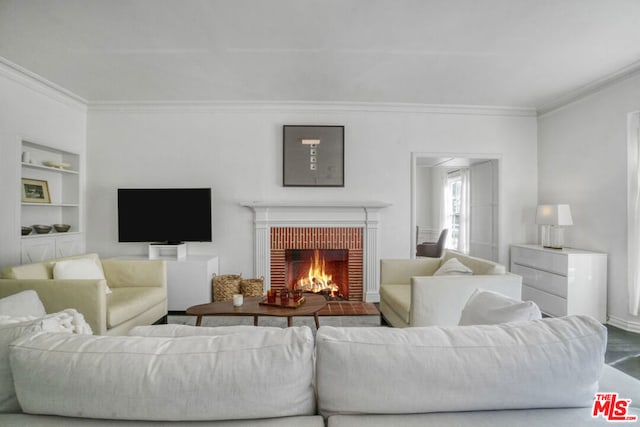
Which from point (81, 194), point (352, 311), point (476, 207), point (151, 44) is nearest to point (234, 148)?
point (151, 44)

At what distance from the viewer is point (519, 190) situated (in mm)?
4434

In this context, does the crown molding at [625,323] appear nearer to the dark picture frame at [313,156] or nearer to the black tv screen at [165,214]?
the dark picture frame at [313,156]

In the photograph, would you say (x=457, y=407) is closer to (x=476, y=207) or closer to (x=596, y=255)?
(x=596, y=255)

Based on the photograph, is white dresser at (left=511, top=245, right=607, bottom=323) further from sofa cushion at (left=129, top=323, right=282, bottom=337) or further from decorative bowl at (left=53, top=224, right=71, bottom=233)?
decorative bowl at (left=53, top=224, right=71, bottom=233)

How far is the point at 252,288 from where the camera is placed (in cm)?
392

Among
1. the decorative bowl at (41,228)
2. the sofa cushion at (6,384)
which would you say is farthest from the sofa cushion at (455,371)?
the decorative bowl at (41,228)

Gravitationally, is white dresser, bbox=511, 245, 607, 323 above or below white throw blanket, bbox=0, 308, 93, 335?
below

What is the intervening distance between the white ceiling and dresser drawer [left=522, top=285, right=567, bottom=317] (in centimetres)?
234

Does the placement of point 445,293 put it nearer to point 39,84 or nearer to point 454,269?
point 454,269

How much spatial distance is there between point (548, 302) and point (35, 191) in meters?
5.92

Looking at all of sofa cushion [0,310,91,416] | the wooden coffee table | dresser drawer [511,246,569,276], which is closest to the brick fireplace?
the wooden coffee table

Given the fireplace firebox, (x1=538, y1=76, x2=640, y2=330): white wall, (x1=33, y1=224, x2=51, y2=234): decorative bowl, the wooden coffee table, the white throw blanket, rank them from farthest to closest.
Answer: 1. the fireplace firebox
2. (x1=33, y1=224, x2=51, y2=234): decorative bowl
3. (x1=538, y1=76, x2=640, y2=330): white wall
4. the wooden coffee table
5. the white throw blanket

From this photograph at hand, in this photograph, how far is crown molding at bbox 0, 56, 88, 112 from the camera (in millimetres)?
3133

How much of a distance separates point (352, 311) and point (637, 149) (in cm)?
336
